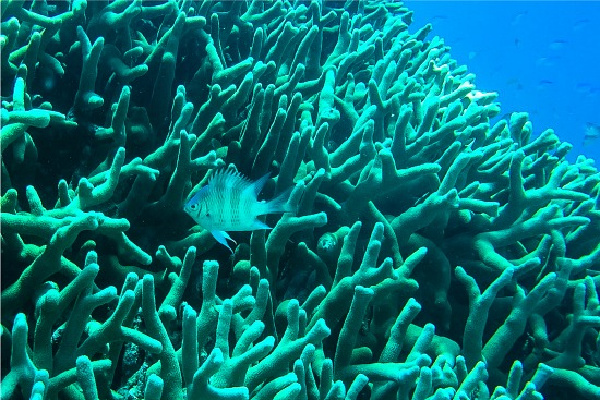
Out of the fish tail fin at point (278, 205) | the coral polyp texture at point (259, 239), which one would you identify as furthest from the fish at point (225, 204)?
the coral polyp texture at point (259, 239)

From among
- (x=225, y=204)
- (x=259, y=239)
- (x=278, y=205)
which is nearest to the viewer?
(x=225, y=204)

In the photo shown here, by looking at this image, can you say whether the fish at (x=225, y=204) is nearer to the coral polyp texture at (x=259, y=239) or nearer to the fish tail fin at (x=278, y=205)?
the fish tail fin at (x=278, y=205)

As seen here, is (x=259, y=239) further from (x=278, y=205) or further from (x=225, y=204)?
(x=225, y=204)

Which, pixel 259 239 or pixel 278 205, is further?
pixel 259 239

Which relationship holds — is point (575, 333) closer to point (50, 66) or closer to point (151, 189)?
point (151, 189)

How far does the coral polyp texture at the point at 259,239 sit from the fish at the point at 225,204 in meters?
0.24

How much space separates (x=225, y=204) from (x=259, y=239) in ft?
2.02

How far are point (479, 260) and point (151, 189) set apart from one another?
97.4 inches

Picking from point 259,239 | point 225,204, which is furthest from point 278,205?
point 259,239

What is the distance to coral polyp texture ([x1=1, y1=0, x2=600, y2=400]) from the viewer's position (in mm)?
1916

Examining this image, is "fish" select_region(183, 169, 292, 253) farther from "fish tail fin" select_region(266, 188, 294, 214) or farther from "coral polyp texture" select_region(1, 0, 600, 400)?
"coral polyp texture" select_region(1, 0, 600, 400)

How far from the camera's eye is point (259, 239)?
2.61 metres

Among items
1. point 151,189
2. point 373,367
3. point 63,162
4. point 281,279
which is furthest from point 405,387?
point 63,162

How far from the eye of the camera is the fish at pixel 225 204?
2031 mm
